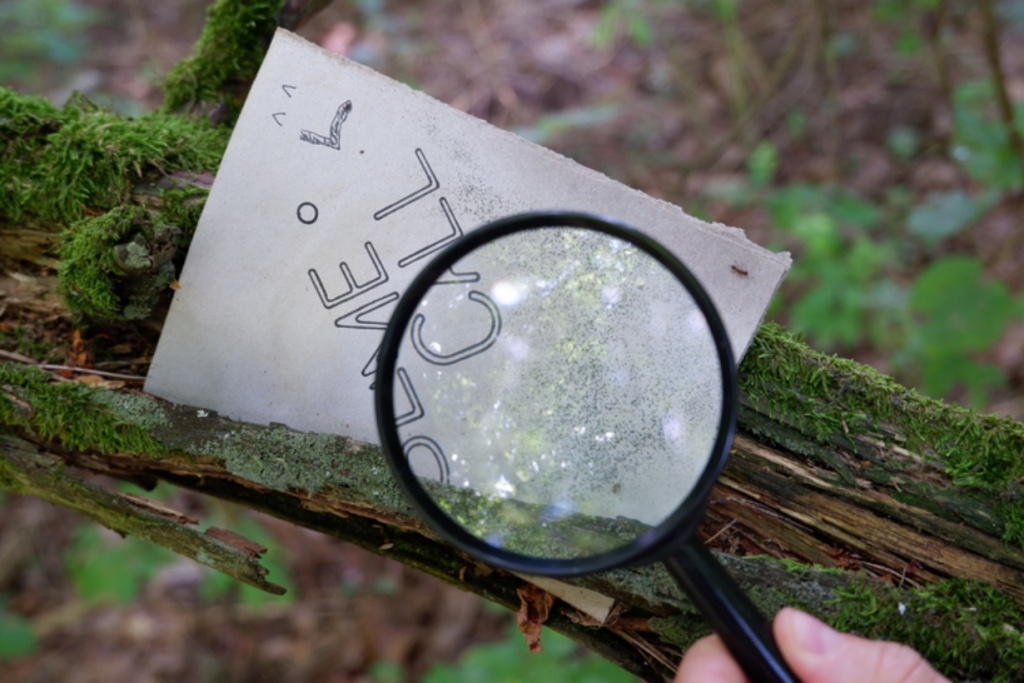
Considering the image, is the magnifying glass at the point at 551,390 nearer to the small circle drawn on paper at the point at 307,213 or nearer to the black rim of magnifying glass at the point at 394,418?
the black rim of magnifying glass at the point at 394,418

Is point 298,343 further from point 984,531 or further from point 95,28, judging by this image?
point 95,28

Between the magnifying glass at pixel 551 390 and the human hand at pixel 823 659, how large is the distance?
27 centimetres

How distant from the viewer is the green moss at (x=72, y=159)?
175cm

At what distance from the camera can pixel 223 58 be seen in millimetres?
2119

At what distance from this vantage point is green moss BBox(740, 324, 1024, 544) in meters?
1.52

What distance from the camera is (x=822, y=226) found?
358cm

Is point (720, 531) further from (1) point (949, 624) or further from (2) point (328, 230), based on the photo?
(2) point (328, 230)

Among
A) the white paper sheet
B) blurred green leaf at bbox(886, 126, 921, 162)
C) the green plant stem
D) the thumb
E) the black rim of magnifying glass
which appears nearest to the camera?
the thumb

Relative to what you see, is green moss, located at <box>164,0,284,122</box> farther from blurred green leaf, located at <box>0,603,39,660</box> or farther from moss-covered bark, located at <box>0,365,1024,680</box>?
blurred green leaf, located at <box>0,603,39,660</box>

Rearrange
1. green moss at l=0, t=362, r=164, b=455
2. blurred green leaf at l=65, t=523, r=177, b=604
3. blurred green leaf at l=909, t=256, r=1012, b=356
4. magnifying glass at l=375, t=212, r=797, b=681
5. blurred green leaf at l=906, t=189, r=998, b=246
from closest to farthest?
magnifying glass at l=375, t=212, r=797, b=681
green moss at l=0, t=362, r=164, b=455
blurred green leaf at l=909, t=256, r=1012, b=356
blurred green leaf at l=906, t=189, r=998, b=246
blurred green leaf at l=65, t=523, r=177, b=604

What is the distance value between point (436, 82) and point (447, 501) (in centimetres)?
423

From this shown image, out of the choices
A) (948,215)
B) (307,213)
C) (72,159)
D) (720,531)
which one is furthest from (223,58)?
(948,215)

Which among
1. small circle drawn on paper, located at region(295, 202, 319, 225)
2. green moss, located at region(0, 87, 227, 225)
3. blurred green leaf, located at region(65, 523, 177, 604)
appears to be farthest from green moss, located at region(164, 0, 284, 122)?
blurred green leaf, located at region(65, 523, 177, 604)

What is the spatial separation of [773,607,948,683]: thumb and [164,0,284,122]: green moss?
6.29ft
